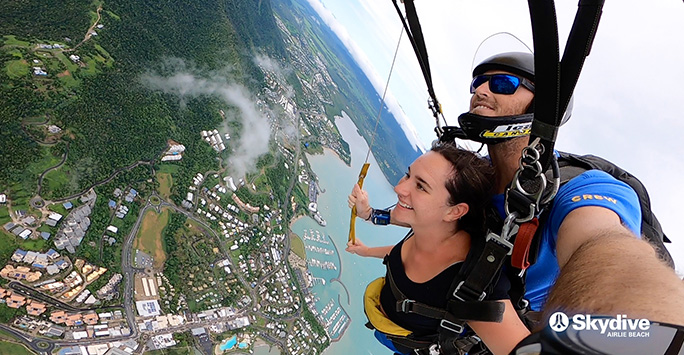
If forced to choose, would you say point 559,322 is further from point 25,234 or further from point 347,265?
A: point 347,265

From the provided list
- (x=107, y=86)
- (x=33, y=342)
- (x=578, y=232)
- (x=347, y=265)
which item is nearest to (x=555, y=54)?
(x=578, y=232)

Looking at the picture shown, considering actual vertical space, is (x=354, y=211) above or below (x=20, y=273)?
above

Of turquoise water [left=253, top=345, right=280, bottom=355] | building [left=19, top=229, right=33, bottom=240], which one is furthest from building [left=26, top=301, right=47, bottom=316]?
turquoise water [left=253, top=345, right=280, bottom=355]

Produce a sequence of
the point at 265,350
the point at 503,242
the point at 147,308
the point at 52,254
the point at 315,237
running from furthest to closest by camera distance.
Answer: the point at 315,237, the point at 265,350, the point at 147,308, the point at 52,254, the point at 503,242

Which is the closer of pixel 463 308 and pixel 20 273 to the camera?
pixel 463 308

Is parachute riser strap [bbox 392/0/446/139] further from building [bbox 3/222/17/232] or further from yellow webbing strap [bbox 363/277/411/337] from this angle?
building [bbox 3/222/17/232]

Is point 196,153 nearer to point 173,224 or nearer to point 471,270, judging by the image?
point 173,224

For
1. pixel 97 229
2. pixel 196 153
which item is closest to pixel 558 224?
pixel 97 229
